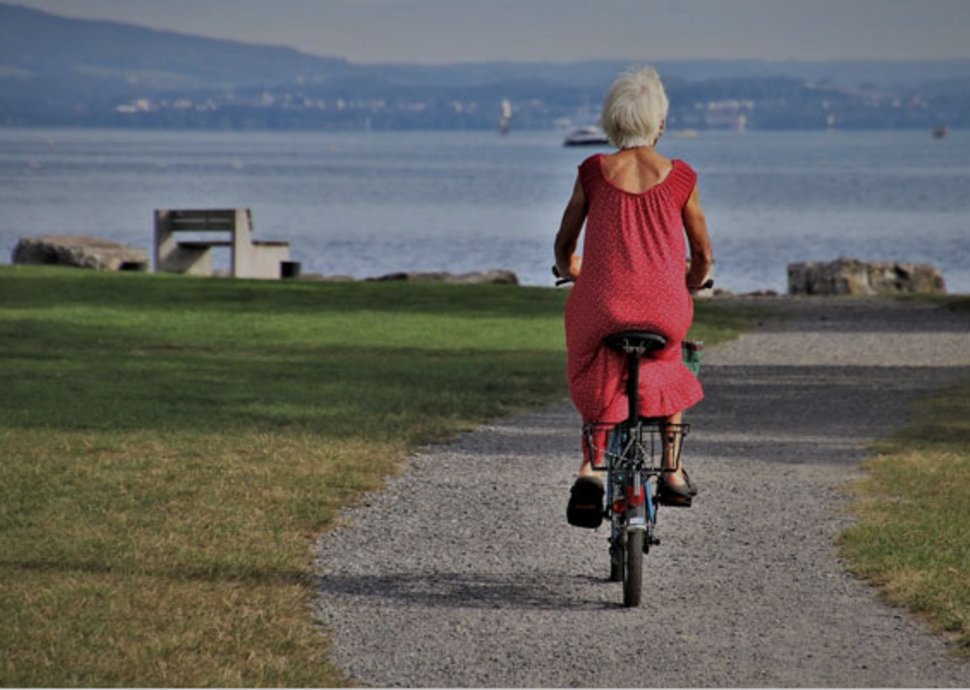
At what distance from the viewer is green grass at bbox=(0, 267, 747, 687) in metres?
6.53

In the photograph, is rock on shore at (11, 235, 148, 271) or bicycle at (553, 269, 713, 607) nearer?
bicycle at (553, 269, 713, 607)

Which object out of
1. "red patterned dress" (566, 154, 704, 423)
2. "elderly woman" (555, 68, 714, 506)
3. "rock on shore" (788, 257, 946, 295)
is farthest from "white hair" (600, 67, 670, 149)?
"rock on shore" (788, 257, 946, 295)

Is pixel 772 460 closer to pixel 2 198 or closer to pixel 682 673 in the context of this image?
pixel 682 673

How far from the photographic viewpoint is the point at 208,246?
92.8 feet

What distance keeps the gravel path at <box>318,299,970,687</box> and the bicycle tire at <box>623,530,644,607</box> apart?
0.06 metres

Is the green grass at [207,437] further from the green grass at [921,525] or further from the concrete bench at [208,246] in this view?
the concrete bench at [208,246]

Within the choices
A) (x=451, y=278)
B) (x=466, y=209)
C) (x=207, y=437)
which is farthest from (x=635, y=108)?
(x=466, y=209)

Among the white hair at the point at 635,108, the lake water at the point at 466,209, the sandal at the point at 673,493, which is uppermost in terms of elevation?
the white hair at the point at 635,108

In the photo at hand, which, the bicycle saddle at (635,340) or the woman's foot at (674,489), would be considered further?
the woman's foot at (674,489)

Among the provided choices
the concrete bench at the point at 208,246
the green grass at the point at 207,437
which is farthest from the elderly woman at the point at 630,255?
the concrete bench at the point at 208,246

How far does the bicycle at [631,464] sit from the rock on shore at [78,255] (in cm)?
2043

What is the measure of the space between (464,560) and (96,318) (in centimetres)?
1206

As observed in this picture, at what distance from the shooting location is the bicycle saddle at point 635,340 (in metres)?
6.93

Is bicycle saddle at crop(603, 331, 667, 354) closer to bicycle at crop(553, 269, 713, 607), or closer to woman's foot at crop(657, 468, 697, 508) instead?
bicycle at crop(553, 269, 713, 607)
